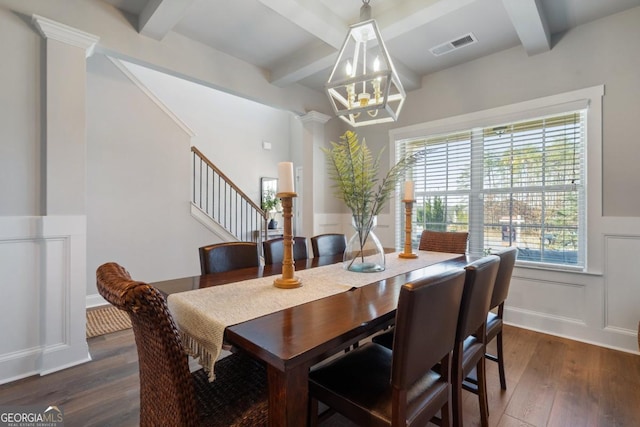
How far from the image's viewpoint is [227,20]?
8.44 ft

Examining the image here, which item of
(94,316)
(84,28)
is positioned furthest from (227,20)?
(94,316)

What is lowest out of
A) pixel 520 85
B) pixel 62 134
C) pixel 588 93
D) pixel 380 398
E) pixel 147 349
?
pixel 380 398

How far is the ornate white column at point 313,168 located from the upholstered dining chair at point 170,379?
289 cm

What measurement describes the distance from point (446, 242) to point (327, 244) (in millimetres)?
1076

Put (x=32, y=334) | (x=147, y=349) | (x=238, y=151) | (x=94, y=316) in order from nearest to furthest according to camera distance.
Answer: (x=147, y=349)
(x=32, y=334)
(x=94, y=316)
(x=238, y=151)

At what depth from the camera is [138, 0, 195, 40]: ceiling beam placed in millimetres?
2172

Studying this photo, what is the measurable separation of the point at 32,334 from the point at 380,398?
2.42 meters

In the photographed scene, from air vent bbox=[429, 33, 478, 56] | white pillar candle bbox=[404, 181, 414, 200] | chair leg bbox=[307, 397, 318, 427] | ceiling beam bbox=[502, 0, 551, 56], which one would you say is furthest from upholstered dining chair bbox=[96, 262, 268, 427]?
air vent bbox=[429, 33, 478, 56]

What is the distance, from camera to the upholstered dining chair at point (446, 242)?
2.65m

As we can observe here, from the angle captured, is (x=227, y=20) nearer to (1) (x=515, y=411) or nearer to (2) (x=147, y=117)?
(2) (x=147, y=117)

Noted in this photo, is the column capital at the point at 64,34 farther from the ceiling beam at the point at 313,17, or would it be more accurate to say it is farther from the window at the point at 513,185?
the window at the point at 513,185

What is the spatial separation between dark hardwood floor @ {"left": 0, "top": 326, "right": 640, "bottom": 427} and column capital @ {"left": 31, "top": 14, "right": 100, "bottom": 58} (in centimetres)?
232

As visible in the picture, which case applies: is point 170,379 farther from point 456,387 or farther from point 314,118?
point 314,118

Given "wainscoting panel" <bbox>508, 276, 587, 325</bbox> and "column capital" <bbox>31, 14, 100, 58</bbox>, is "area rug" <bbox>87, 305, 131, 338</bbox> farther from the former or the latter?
"wainscoting panel" <bbox>508, 276, 587, 325</bbox>
